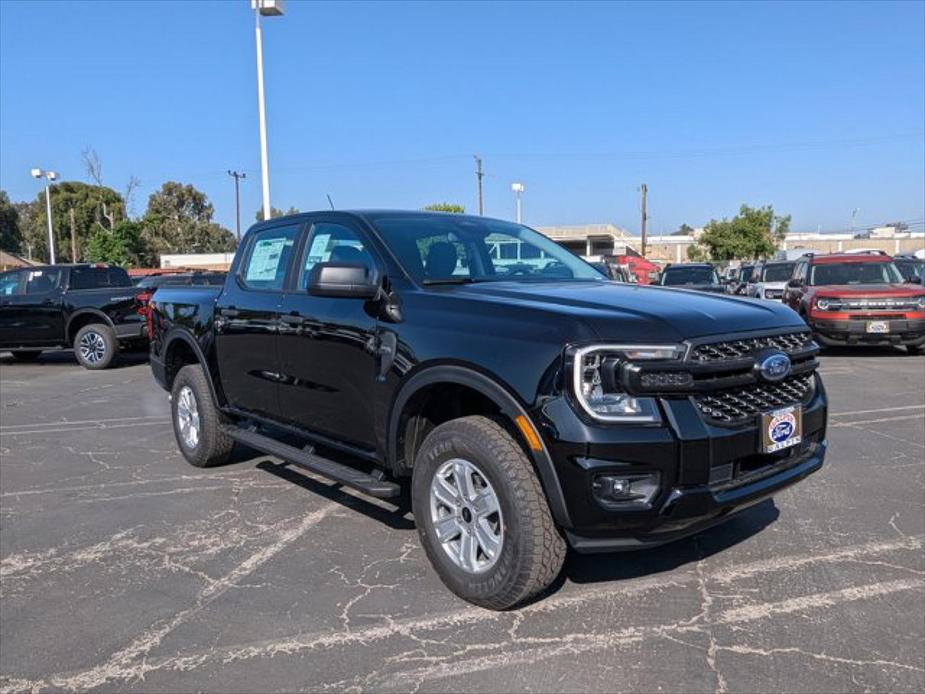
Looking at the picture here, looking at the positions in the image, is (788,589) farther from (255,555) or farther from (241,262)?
(241,262)

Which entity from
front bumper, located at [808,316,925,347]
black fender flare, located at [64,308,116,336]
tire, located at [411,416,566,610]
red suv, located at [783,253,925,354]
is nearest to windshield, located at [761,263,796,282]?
red suv, located at [783,253,925,354]

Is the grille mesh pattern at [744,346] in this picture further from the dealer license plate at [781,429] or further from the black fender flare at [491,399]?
the black fender flare at [491,399]

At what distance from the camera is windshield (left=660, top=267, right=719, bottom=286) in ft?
62.2

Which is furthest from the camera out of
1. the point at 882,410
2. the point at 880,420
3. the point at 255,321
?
the point at 882,410

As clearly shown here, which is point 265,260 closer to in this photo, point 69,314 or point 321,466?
point 321,466

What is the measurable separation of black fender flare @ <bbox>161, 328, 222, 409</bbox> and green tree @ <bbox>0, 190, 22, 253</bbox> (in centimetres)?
9051

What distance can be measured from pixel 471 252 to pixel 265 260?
161 cm

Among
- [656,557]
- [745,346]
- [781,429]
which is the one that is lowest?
[656,557]

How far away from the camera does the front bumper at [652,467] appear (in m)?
3.00

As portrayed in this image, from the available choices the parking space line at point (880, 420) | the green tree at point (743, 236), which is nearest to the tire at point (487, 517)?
the parking space line at point (880, 420)

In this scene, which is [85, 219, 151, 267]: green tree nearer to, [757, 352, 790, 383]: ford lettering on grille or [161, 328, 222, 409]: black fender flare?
[161, 328, 222, 409]: black fender flare

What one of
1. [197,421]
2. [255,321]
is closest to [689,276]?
[197,421]

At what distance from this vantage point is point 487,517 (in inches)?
137

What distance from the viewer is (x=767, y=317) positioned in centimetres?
362
